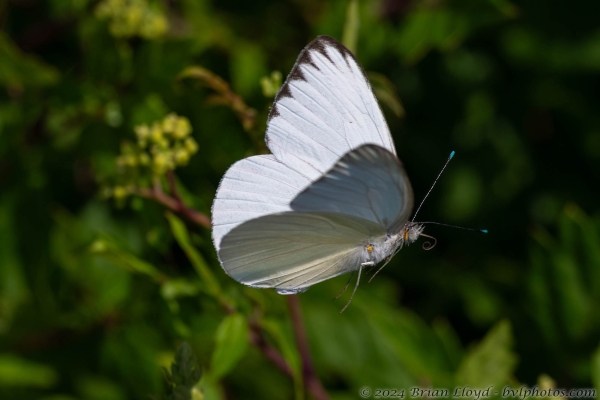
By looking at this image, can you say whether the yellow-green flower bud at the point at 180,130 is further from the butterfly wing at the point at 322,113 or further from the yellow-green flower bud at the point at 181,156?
the butterfly wing at the point at 322,113

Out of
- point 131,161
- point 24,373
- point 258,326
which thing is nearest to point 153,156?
point 131,161

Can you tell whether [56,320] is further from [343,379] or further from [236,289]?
[343,379]

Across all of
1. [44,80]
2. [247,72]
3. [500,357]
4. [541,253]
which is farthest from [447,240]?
[44,80]

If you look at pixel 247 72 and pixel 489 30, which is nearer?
pixel 247 72

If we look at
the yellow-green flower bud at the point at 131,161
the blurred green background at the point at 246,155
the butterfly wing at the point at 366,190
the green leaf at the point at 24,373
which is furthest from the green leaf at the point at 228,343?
the green leaf at the point at 24,373

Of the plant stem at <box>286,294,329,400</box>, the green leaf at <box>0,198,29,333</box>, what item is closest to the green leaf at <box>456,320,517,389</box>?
the plant stem at <box>286,294,329,400</box>

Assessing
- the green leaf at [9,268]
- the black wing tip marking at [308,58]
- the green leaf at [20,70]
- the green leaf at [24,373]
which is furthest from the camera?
the green leaf at [9,268]
